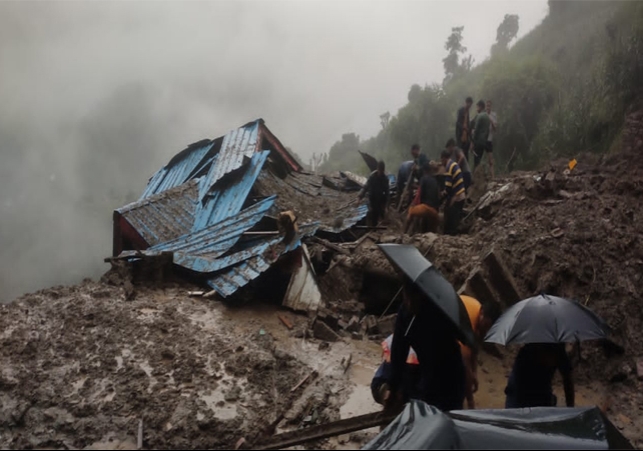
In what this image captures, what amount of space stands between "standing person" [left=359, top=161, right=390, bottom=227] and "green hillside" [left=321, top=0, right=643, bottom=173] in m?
5.53

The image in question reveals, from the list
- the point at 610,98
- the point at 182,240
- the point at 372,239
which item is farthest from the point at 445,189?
the point at 610,98

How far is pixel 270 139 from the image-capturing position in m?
13.5

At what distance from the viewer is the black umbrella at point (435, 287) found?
7.90ft

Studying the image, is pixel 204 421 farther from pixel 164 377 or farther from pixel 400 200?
pixel 400 200

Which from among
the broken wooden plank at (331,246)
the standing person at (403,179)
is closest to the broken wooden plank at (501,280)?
the broken wooden plank at (331,246)

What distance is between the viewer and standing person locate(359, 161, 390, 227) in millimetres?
8961

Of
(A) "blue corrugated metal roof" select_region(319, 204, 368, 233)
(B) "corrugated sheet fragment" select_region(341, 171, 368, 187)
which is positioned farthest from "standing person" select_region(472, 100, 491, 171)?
(B) "corrugated sheet fragment" select_region(341, 171, 368, 187)

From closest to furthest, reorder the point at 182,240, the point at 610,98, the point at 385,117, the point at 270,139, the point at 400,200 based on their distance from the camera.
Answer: the point at 182,240 < the point at 400,200 < the point at 610,98 < the point at 270,139 < the point at 385,117

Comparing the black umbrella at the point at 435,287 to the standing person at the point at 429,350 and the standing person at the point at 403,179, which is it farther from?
the standing person at the point at 403,179

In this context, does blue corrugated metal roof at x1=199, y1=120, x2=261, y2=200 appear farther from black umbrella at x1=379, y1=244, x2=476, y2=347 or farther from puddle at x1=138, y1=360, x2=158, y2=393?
black umbrella at x1=379, y1=244, x2=476, y2=347

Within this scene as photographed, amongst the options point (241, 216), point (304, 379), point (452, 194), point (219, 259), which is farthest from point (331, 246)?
point (304, 379)

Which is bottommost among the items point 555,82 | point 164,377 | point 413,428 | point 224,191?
point 413,428

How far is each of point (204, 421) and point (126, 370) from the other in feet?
4.18

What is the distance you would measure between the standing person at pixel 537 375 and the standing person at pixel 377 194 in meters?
6.04
